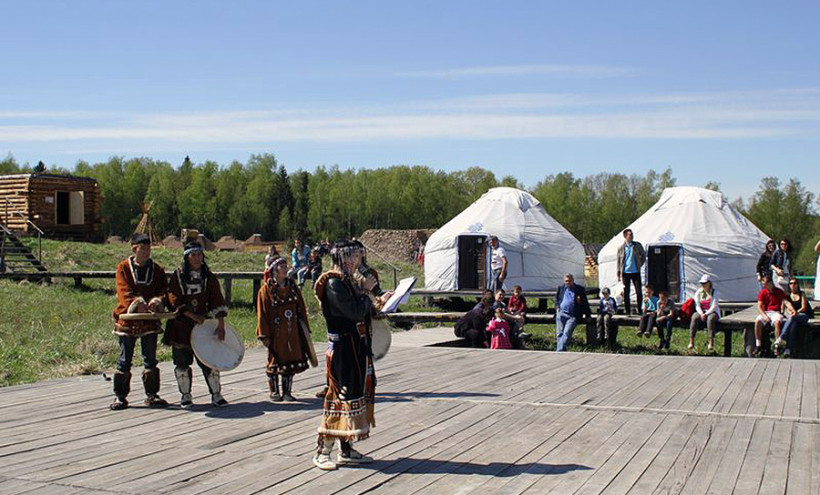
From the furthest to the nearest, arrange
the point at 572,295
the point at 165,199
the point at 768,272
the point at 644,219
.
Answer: the point at 165,199 < the point at 644,219 < the point at 768,272 < the point at 572,295

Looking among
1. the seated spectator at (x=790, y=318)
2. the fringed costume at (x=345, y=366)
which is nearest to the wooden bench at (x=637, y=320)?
the seated spectator at (x=790, y=318)

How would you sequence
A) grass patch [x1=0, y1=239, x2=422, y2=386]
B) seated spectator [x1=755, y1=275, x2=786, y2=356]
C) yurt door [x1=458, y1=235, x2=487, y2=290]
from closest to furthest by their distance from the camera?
grass patch [x1=0, y1=239, x2=422, y2=386]
seated spectator [x1=755, y1=275, x2=786, y2=356]
yurt door [x1=458, y1=235, x2=487, y2=290]

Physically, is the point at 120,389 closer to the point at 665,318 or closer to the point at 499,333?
the point at 499,333

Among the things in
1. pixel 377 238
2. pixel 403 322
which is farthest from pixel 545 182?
pixel 403 322

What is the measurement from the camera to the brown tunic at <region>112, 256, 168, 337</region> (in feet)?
25.0

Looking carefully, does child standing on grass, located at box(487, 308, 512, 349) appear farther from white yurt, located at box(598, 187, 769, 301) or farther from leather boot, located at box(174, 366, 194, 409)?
white yurt, located at box(598, 187, 769, 301)

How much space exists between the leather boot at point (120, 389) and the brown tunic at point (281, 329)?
3.93ft

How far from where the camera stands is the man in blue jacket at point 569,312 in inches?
546

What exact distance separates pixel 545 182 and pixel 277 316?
68.8 metres

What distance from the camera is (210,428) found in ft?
22.4

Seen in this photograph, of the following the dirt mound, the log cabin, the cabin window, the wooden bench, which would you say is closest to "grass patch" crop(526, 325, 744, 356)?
the wooden bench

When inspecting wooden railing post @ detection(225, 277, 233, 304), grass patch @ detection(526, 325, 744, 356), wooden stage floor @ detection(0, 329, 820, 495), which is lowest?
grass patch @ detection(526, 325, 744, 356)

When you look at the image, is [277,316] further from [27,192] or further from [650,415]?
[27,192]

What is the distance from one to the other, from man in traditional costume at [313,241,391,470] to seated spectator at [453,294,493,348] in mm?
7517
